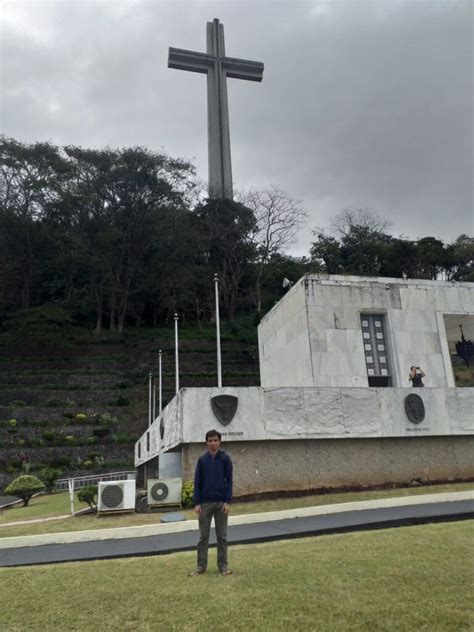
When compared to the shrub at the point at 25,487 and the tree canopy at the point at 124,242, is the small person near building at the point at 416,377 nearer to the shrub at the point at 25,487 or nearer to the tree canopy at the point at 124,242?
the shrub at the point at 25,487

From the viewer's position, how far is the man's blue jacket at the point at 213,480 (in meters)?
5.47

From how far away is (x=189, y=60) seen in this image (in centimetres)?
5256

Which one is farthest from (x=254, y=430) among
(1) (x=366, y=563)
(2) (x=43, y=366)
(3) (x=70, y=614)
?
(2) (x=43, y=366)

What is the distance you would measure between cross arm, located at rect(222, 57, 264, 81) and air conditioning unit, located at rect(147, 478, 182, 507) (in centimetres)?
5184

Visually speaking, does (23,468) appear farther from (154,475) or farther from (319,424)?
(319,424)

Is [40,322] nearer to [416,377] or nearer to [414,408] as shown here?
[416,377]

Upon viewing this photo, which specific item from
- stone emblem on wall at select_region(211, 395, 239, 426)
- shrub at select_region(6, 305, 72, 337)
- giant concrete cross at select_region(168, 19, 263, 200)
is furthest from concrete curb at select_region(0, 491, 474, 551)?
giant concrete cross at select_region(168, 19, 263, 200)

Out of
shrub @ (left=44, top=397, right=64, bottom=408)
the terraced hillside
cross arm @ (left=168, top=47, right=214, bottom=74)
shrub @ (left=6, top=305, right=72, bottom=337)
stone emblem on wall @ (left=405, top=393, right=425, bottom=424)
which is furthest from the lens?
cross arm @ (left=168, top=47, right=214, bottom=74)

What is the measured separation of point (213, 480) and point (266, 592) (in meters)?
1.32

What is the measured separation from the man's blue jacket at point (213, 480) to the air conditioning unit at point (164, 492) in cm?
587

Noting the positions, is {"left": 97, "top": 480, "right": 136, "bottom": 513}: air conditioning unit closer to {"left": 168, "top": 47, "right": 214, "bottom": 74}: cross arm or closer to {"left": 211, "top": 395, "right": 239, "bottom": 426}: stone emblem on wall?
{"left": 211, "top": 395, "right": 239, "bottom": 426}: stone emblem on wall

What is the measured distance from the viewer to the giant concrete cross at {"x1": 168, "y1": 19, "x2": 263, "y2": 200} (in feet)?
170

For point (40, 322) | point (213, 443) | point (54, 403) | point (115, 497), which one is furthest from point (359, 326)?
point (40, 322)

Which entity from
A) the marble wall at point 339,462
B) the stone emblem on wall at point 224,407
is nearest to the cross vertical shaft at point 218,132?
the marble wall at point 339,462
